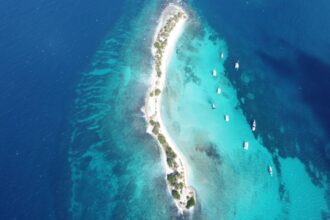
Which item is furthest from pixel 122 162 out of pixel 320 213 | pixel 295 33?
pixel 295 33

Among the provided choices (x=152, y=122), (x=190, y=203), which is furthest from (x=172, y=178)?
(x=152, y=122)

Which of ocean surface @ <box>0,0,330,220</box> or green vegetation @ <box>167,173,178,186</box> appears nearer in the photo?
ocean surface @ <box>0,0,330,220</box>

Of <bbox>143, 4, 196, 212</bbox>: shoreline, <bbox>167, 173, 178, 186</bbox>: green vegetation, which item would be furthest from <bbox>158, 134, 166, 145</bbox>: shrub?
<bbox>167, 173, 178, 186</bbox>: green vegetation

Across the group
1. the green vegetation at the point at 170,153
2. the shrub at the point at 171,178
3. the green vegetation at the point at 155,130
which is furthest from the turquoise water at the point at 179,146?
the green vegetation at the point at 155,130

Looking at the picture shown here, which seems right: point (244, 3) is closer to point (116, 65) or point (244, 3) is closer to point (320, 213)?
point (116, 65)

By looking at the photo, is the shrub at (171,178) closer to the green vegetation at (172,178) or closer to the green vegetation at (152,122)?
the green vegetation at (172,178)

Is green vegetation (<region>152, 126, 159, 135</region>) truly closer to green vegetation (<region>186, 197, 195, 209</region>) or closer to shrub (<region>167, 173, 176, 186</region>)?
shrub (<region>167, 173, 176, 186</region>)

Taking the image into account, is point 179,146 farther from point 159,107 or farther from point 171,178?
point 159,107
